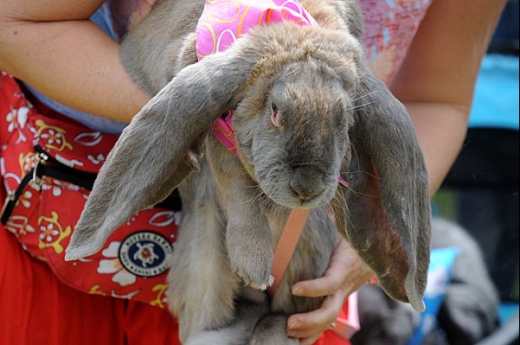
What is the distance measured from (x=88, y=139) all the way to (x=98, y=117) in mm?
57

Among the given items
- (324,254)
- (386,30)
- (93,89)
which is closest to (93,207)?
(93,89)

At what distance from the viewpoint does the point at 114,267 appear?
1628 millimetres

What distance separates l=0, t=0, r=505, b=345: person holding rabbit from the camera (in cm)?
148

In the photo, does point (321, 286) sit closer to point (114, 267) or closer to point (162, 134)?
point (114, 267)

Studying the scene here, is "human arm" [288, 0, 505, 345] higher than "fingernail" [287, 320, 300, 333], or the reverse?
"human arm" [288, 0, 505, 345]

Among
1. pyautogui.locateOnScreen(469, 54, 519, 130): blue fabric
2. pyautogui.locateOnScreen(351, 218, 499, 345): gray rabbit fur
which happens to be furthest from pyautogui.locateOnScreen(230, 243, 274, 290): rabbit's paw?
pyautogui.locateOnScreen(469, 54, 519, 130): blue fabric

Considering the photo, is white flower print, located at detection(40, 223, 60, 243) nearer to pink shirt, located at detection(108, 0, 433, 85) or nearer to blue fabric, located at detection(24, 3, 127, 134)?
blue fabric, located at detection(24, 3, 127, 134)

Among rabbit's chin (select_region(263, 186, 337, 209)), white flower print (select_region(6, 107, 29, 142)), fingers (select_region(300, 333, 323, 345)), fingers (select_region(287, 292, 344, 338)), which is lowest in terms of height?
fingers (select_region(300, 333, 323, 345))

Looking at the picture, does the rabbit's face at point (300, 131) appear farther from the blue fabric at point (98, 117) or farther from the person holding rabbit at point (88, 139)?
the blue fabric at point (98, 117)

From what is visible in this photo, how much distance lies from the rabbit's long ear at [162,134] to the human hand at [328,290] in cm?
47

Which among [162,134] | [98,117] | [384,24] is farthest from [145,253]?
[384,24]

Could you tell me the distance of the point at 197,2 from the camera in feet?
4.58

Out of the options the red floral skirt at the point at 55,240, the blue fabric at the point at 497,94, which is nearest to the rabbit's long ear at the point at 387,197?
the red floral skirt at the point at 55,240

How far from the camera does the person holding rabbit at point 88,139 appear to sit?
1.48m
